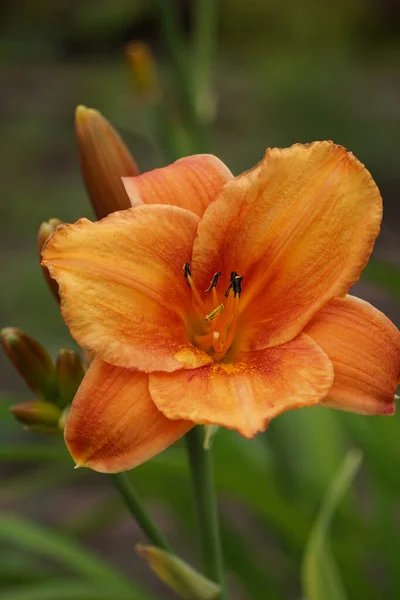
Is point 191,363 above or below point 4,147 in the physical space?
above

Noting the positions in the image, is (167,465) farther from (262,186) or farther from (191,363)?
(262,186)

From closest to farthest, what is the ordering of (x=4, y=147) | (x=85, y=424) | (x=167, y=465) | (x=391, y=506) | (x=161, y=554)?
(x=85, y=424) < (x=161, y=554) < (x=167, y=465) < (x=391, y=506) < (x=4, y=147)

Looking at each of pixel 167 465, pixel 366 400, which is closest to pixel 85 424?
pixel 366 400

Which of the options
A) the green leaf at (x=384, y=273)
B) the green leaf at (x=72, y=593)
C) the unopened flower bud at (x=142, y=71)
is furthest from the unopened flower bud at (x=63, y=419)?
the unopened flower bud at (x=142, y=71)

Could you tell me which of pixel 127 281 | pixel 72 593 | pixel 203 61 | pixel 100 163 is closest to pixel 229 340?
pixel 127 281

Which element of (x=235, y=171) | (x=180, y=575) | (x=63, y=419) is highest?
(x=63, y=419)

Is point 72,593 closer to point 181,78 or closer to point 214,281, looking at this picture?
point 214,281

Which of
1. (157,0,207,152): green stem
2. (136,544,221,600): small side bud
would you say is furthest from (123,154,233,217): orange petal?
(157,0,207,152): green stem

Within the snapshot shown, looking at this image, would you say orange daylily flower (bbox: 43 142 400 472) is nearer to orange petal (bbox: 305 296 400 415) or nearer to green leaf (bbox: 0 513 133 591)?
orange petal (bbox: 305 296 400 415)

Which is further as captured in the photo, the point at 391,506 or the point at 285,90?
the point at 285,90
